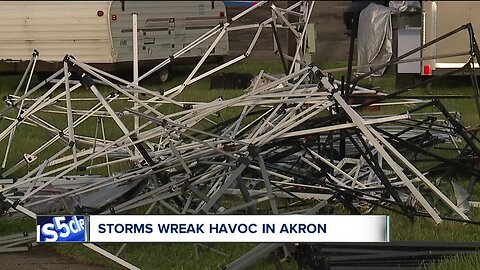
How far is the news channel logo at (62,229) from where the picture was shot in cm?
530

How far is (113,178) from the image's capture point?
7801mm

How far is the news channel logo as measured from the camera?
5.30 m

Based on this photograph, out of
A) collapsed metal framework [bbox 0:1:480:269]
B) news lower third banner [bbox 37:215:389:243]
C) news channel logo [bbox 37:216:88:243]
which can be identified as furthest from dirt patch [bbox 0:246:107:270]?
news lower third banner [bbox 37:215:389:243]

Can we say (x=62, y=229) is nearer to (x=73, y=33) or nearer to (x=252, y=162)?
(x=252, y=162)

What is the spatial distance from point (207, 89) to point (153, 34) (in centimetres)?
313

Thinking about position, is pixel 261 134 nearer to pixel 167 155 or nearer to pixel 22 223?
pixel 167 155

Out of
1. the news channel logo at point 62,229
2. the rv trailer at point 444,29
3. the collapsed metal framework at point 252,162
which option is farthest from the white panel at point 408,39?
the news channel logo at point 62,229

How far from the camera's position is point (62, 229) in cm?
536

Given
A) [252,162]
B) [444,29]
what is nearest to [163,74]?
[444,29]

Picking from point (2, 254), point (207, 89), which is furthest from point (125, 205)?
point (207, 89)

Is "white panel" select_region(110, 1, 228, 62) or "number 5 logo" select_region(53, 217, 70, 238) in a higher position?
"number 5 logo" select_region(53, 217, 70, 238)

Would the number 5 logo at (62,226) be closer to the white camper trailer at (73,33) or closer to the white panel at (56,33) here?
the white camper trailer at (73,33)

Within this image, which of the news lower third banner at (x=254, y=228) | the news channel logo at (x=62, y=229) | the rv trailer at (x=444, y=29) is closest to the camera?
the news lower third banner at (x=254, y=228)

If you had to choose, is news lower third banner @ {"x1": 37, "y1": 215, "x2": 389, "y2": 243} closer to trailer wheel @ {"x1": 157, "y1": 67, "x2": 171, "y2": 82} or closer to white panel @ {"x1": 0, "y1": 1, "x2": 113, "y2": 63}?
white panel @ {"x1": 0, "y1": 1, "x2": 113, "y2": 63}
